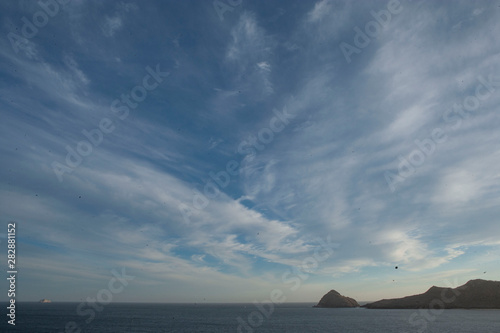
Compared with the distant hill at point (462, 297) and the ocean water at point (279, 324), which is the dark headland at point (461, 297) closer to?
the distant hill at point (462, 297)

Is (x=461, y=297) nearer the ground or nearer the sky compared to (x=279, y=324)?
nearer the ground

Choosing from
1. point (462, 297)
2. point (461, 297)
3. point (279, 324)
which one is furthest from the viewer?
point (461, 297)

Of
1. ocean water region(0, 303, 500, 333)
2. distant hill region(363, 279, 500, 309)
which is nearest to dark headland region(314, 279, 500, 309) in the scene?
distant hill region(363, 279, 500, 309)

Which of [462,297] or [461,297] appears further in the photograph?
[461,297]

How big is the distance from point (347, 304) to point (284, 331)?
15152 cm

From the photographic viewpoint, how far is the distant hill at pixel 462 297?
13200 cm

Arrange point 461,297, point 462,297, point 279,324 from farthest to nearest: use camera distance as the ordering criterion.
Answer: point 461,297 → point 462,297 → point 279,324

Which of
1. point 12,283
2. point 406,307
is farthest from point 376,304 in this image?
point 12,283

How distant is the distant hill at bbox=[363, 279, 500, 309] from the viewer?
132m

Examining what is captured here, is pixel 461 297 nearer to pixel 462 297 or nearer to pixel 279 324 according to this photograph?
pixel 462 297

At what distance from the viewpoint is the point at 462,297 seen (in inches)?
5482

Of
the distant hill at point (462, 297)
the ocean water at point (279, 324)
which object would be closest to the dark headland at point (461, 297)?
the distant hill at point (462, 297)

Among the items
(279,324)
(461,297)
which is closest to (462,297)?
(461,297)

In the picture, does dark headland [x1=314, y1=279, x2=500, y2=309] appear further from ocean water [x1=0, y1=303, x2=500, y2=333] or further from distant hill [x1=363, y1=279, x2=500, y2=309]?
ocean water [x1=0, y1=303, x2=500, y2=333]
